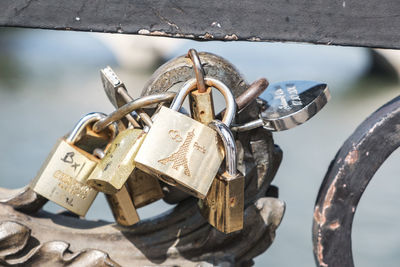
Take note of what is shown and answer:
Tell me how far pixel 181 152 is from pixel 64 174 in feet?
0.76

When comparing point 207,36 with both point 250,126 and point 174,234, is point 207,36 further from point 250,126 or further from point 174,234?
point 174,234

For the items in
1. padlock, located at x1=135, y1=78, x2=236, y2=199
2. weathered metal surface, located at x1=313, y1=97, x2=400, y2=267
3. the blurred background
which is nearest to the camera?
padlock, located at x1=135, y1=78, x2=236, y2=199

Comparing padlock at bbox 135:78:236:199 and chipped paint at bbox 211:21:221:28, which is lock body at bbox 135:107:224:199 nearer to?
padlock at bbox 135:78:236:199

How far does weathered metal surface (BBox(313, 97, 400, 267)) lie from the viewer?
40.5 inches

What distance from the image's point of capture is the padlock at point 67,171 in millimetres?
1070

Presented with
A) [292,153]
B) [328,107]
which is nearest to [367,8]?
[292,153]

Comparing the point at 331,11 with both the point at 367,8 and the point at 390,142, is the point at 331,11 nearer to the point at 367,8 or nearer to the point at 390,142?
the point at 367,8

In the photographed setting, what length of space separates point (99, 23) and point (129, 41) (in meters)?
3.44

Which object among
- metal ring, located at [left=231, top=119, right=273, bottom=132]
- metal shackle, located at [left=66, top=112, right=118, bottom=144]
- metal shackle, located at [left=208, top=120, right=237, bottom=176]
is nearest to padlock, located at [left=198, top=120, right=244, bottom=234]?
metal shackle, located at [left=208, top=120, right=237, bottom=176]

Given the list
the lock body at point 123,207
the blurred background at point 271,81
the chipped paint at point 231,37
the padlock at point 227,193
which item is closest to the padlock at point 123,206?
the lock body at point 123,207

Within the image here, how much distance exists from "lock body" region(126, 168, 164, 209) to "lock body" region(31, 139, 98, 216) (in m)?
0.07

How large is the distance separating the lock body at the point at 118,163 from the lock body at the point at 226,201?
4.7 inches

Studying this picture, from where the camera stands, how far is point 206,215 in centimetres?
103

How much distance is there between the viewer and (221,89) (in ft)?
3.31
